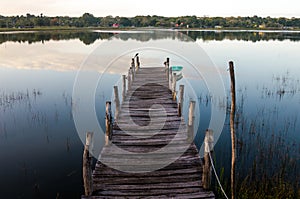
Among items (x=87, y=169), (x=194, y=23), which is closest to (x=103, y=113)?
(x=87, y=169)

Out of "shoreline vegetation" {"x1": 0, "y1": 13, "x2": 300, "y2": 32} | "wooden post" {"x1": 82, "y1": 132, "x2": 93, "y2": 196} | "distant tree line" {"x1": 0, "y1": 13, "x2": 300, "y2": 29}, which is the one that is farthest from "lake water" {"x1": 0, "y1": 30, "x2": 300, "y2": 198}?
"distant tree line" {"x1": 0, "y1": 13, "x2": 300, "y2": 29}

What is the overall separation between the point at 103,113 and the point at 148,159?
25.8ft

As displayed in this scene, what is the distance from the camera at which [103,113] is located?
1525 cm

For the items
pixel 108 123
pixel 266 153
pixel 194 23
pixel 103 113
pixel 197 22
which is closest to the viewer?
pixel 108 123

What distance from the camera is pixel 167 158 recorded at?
7.89 meters

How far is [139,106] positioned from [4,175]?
18.9 ft

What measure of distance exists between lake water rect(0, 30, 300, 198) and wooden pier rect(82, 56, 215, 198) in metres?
1.53

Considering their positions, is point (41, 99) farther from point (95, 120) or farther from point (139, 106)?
point (139, 106)

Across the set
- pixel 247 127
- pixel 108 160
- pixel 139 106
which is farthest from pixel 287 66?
pixel 108 160

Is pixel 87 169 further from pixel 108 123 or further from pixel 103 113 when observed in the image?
pixel 103 113

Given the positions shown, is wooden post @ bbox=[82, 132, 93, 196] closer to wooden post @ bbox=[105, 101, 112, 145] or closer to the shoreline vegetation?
wooden post @ bbox=[105, 101, 112, 145]

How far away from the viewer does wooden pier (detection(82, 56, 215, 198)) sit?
6.53m

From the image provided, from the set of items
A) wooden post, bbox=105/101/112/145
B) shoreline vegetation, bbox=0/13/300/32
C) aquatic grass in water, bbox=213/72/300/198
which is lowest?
aquatic grass in water, bbox=213/72/300/198

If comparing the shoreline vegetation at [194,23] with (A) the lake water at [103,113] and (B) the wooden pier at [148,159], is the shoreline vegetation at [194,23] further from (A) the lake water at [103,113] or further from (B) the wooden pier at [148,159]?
(B) the wooden pier at [148,159]
